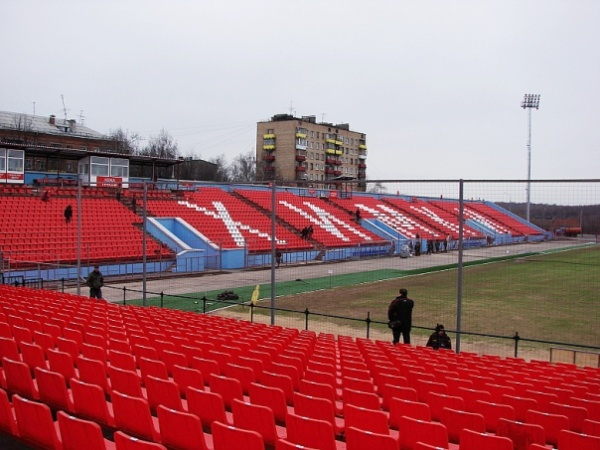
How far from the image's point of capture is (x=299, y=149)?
98.0 m

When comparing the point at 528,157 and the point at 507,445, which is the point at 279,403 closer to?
the point at 507,445

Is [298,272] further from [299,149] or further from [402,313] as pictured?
[299,149]

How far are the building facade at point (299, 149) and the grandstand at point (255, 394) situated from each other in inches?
3369

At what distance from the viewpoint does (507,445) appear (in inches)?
160

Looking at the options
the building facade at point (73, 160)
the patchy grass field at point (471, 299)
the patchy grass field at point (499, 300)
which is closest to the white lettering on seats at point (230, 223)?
the building facade at point (73, 160)

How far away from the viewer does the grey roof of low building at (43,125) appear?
6681 centimetres

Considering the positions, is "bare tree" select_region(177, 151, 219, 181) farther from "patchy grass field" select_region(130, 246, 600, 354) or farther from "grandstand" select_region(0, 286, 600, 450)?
"grandstand" select_region(0, 286, 600, 450)

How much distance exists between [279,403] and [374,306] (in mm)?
17171

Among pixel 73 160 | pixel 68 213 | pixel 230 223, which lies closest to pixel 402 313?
pixel 230 223

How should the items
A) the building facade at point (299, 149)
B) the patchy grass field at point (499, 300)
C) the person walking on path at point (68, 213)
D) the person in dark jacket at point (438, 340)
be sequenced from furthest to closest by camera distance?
the building facade at point (299, 149)
the person walking on path at point (68, 213)
the patchy grass field at point (499, 300)
the person in dark jacket at point (438, 340)

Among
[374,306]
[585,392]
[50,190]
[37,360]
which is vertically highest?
[50,190]

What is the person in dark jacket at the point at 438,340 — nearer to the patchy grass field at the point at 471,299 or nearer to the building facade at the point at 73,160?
the patchy grass field at the point at 471,299

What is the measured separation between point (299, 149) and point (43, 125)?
4244cm

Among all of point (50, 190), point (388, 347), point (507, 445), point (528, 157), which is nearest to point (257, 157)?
point (528, 157)
